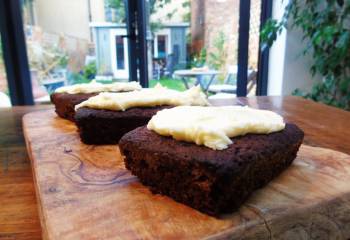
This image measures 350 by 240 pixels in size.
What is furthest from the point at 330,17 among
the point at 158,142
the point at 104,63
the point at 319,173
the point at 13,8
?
the point at 13,8

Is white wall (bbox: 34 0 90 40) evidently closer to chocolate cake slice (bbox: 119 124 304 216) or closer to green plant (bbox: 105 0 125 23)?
green plant (bbox: 105 0 125 23)

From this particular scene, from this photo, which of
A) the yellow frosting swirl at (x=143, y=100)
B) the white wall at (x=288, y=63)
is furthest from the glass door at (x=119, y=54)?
the yellow frosting swirl at (x=143, y=100)

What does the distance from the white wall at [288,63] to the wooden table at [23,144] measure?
1.06m

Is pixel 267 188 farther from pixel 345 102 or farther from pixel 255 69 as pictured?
pixel 255 69

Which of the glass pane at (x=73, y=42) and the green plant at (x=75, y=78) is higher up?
the glass pane at (x=73, y=42)

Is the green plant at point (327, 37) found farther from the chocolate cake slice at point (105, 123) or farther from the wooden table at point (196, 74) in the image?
the chocolate cake slice at point (105, 123)

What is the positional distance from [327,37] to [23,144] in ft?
6.35

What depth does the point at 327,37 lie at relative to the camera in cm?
199

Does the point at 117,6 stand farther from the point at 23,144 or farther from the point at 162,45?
the point at 23,144

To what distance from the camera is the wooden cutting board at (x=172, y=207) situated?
1.37ft

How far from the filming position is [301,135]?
25.8 inches

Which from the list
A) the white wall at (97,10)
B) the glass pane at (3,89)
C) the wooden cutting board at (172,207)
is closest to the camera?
the wooden cutting board at (172,207)

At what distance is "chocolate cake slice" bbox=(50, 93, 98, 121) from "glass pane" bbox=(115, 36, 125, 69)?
54.9 inches

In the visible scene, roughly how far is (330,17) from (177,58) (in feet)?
3.97
